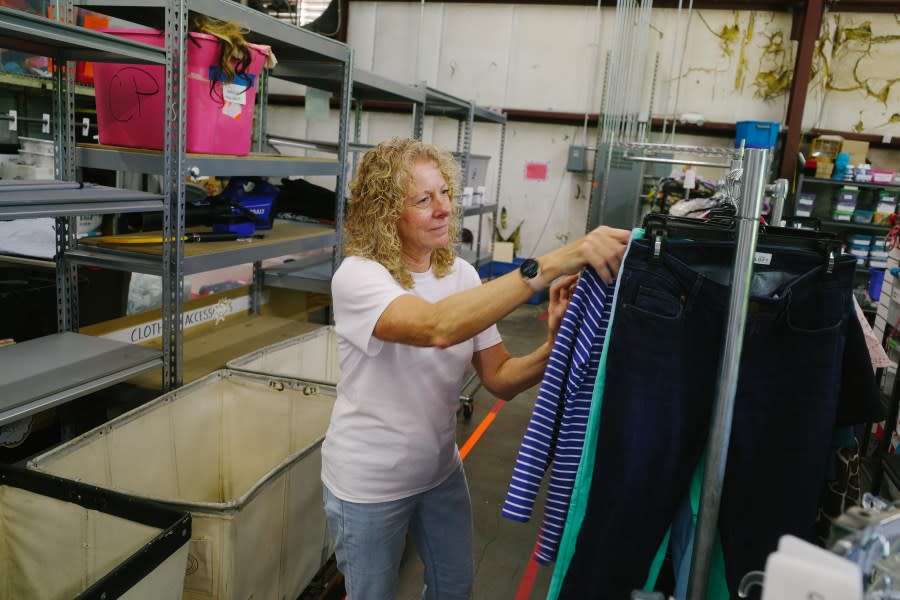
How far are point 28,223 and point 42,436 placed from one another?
1.26 meters

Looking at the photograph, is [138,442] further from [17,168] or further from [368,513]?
[17,168]

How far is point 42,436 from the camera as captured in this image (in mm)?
2467

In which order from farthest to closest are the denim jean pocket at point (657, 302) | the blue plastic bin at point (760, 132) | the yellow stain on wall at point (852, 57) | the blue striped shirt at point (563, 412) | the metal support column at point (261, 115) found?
the yellow stain on wall at point (852, 57) < the blue plastic bin at point (760, 132) < the metal support column at point (261, 115) < the blue striped shirt at point (563, 412) < the denim jean pocket at point (657, 302)

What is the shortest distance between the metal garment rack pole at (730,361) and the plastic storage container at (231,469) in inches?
43.5

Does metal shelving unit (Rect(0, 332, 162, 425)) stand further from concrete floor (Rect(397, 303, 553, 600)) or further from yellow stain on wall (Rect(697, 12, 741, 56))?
yellow stain on wall (Rect(697, 12, 741, 56))

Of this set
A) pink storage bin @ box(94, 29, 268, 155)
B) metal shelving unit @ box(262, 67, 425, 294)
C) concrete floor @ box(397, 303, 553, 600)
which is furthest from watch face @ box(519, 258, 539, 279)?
metal shelving unit @ box(262, 67, 425, 294)

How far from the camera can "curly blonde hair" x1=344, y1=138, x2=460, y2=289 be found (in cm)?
152

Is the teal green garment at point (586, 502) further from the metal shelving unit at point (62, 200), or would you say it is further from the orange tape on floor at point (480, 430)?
the orange tape on floor at point (480, 430)

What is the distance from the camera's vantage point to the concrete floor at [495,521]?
8.18 feet

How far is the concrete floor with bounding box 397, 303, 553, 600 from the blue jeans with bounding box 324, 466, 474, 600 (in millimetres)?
841

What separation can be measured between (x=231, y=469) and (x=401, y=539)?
1.13m

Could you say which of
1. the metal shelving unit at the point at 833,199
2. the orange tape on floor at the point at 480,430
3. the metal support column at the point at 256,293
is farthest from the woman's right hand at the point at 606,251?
the metal shelving unit at the point at 833,199

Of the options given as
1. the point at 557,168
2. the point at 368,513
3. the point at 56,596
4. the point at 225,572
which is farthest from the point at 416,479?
the point at 557,168

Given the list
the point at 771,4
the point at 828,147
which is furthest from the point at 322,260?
the point at 771,4
